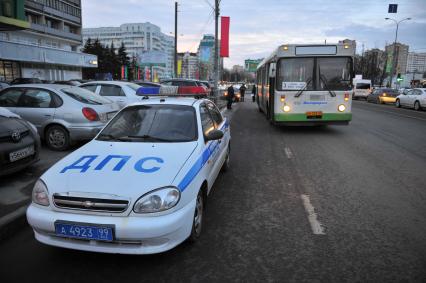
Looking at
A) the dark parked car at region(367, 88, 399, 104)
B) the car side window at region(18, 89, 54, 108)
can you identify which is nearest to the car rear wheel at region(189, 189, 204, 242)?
the car side window at region(18, 89, 54, 108)

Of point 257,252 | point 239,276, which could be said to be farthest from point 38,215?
point 257,252

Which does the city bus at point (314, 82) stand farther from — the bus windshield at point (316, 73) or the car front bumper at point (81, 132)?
the car front bumper at point (81, 132)

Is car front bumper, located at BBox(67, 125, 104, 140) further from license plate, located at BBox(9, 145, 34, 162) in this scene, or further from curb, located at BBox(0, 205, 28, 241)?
curb, located at BBox(0, 205, 28, 241)

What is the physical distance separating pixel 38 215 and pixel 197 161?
1.72 m

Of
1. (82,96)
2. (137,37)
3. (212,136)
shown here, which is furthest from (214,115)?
(137,37)

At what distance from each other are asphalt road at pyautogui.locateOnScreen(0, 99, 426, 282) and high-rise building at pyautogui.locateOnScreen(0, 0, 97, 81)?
17.3m

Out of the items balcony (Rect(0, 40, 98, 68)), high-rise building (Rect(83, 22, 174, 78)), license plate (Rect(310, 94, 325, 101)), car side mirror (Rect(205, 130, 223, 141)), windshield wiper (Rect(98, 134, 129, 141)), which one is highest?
high-rise building (Rect(83, 22, 174, 78))

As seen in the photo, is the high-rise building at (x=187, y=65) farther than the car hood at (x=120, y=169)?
Yes

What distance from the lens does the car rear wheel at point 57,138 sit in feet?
25.6

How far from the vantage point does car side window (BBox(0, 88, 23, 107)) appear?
811 cm

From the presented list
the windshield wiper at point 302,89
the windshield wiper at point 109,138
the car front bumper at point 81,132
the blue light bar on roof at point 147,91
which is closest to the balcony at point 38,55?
the car front bumper at point 81,132

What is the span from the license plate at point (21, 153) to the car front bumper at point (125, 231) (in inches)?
92.5

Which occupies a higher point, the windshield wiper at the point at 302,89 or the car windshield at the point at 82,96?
A: the windshield wiper at the point at 302,89

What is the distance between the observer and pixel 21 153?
5461 mm
